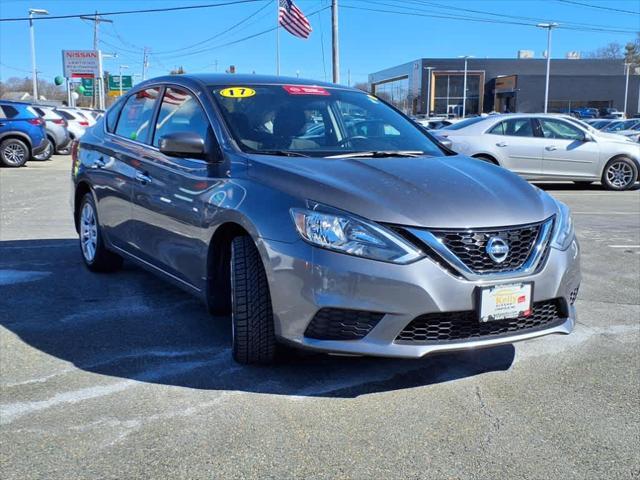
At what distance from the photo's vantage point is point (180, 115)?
14.8 feet

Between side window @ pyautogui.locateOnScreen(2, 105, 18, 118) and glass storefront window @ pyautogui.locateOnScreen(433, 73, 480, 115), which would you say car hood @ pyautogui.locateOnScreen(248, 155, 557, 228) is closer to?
side window @ pyautogui.locateOnScreen(2, 105, 18, 118)

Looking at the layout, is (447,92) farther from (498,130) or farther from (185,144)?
(185,144)

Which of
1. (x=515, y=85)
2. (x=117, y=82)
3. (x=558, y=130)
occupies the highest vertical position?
(x=117, y=82)

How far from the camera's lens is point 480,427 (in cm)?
307

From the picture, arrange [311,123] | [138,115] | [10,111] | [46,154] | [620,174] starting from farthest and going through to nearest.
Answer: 1. [46,154]
2. [10,111]
3. [620,174]
4. [138,115]
5. [311,123]

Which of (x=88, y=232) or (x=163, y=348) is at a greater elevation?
(x=88, y=232)

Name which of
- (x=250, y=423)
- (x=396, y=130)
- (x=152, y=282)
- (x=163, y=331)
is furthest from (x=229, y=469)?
(x=152, y=282)

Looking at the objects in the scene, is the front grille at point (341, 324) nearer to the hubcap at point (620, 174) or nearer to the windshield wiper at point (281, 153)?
the windshield wiper at point (281, 153)

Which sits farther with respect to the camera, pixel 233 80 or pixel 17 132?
pixel 17 132

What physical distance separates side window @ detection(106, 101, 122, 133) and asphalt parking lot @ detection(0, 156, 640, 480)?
148 centimetres

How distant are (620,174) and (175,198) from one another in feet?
38.2

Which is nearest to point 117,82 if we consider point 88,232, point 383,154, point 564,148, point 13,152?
point 13,152

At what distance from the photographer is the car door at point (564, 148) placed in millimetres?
12852

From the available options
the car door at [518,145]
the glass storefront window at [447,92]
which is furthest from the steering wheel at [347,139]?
the glass storefront window at [447,92]
